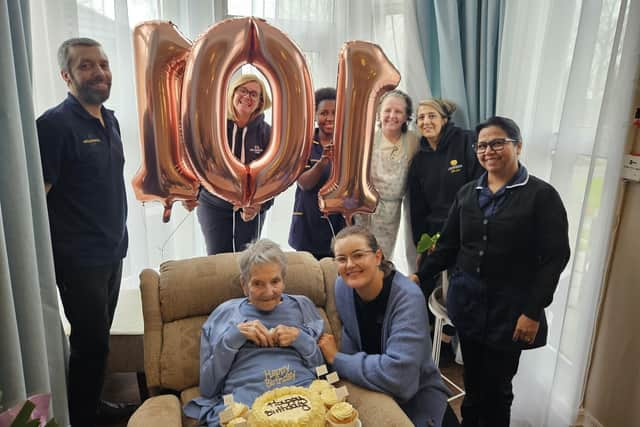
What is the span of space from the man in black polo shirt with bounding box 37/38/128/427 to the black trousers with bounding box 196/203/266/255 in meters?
0.32

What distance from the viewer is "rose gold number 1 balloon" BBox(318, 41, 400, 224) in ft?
4.33

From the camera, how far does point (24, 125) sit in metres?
1.31

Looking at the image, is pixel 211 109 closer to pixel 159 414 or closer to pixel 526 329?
pixel 159 414

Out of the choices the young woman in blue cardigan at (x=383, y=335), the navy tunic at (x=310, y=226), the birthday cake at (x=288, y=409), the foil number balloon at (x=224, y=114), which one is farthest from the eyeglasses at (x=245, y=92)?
the birthday cake at (x=288, y=409)

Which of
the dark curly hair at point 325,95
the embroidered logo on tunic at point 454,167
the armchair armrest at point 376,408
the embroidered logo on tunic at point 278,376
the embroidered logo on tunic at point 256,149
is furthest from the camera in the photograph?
the embroidered logo on tunic at point 454,167

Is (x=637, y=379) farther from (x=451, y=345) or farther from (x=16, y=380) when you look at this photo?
(x=16, y=380)

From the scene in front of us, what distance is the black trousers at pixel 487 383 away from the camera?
1.58 metres

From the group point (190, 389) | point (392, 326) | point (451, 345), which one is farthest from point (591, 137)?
point (190, 389)

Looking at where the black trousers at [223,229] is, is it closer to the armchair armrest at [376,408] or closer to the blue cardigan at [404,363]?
the blue cardigan at [404,363]

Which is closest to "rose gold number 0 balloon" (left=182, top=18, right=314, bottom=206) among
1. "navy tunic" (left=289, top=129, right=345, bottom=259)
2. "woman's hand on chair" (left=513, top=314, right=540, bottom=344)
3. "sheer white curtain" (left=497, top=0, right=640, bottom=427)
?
"navy tunic" (left=289, top=129, right=345, bottom=259)

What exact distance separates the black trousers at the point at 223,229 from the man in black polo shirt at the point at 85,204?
32 centimetres

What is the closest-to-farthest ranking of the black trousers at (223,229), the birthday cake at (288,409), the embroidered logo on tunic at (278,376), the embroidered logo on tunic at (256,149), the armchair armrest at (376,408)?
the birthday cake at (288,409) < the armchair armrest at (376,408) < the embroidered logo on tunic at (278,376) < the embroidered logo on tunic at (256,149) < the black trousers at (223,229)

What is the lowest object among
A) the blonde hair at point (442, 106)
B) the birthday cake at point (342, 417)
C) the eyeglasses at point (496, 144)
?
the birthday cake at point (342, 417)

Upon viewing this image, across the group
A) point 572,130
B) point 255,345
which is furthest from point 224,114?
point 572,130
